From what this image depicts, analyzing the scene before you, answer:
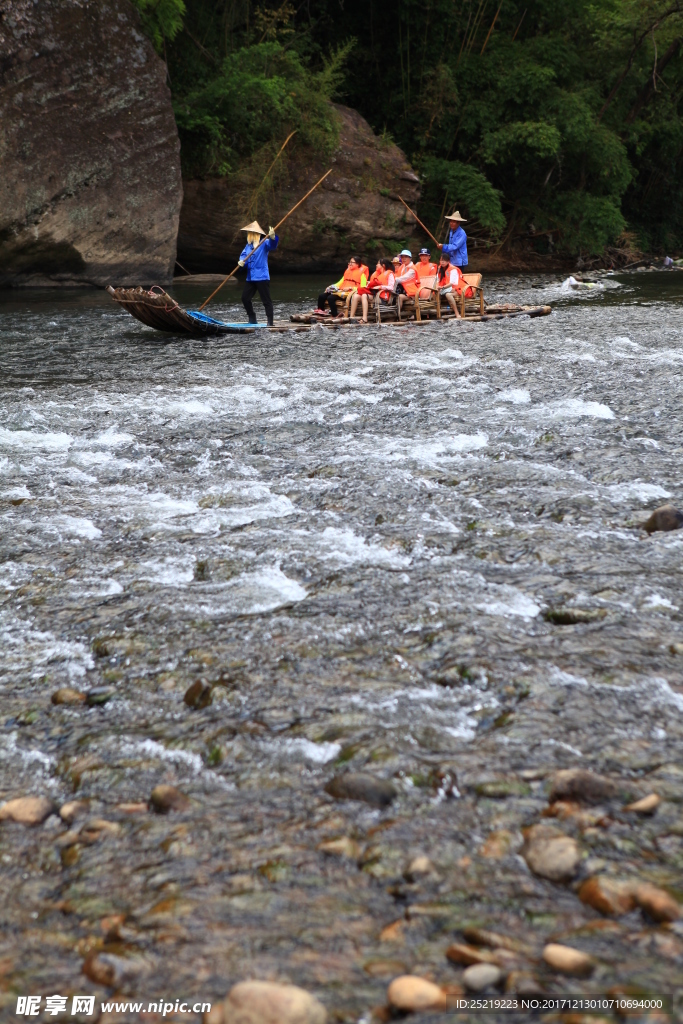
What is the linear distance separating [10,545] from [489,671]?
279cm

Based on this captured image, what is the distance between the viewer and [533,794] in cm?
256

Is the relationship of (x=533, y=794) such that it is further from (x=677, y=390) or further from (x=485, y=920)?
(x=677, y=390)

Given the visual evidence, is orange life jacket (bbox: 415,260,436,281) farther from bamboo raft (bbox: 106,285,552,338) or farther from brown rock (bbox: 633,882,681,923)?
brown rock (bbox: 633,882,681,923)

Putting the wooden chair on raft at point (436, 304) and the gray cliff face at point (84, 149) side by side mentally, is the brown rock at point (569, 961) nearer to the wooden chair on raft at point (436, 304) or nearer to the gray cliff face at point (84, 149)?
the wooden chair on raft at point (436, 304)

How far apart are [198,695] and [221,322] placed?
35.4ft

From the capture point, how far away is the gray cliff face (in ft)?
56.3

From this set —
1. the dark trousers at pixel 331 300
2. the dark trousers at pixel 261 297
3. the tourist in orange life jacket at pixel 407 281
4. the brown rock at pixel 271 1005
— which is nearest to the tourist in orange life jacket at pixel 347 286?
the dark trousers at pixel 331 300

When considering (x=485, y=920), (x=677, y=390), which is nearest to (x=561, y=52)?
(x=677, y=390)

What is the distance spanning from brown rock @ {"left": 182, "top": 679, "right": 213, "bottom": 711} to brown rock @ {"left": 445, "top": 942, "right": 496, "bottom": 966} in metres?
1.38

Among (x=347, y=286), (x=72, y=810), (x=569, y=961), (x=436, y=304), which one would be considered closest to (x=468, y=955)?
(x=569, y=961)

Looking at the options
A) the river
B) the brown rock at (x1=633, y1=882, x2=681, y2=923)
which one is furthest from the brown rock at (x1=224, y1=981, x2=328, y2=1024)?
the brown rock at (x1=633, y1=882, x2=681, y2=923)

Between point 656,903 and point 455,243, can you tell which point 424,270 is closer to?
point 455,243

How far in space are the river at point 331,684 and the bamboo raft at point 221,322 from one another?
5064 mm

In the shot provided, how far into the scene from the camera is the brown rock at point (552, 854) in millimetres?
2244
